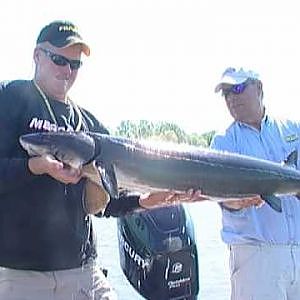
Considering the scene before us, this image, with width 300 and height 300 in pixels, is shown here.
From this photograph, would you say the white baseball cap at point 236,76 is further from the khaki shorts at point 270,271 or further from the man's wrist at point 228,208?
the khaki shorts at point 270,271

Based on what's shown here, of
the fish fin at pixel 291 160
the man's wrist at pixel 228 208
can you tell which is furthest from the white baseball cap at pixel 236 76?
the man's wrist at pixel 228 208

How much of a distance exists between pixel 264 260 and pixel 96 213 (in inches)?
57.6

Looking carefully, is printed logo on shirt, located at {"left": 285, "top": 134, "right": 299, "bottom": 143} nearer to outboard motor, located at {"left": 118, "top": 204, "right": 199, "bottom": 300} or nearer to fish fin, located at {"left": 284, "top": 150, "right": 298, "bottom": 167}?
fish fin, located at {"left": 284, "top": 150, "right": 298, "bottom": 167}

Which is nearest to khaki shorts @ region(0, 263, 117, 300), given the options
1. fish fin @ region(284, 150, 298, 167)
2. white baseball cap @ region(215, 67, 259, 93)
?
fish fin @ region(284, 150, 298, 167)

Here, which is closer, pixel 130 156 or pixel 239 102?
pixel 130 156

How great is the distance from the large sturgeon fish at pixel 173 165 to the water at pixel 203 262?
138 centimetres

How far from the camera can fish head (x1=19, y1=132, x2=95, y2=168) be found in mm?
3586

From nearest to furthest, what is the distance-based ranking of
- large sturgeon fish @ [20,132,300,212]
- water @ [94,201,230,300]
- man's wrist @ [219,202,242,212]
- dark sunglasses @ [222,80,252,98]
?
large sturgeon fish @ [20,132,300,212]
man's wrist @ [219,202,242,212]
dark sunglasses @ [222,80,252,98]
water @ [94,201,230,300]

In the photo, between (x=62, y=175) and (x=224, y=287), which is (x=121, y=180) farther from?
(x=224, y=287)

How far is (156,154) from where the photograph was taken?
Answer: 163 inches

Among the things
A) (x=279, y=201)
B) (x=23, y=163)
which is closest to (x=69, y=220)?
(x=23, y=163)

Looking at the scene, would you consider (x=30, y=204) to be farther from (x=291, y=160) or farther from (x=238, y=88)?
(x=238, y=88)

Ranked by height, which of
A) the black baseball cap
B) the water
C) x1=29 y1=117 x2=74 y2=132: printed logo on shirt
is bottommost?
the water

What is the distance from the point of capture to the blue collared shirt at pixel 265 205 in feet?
16.1
